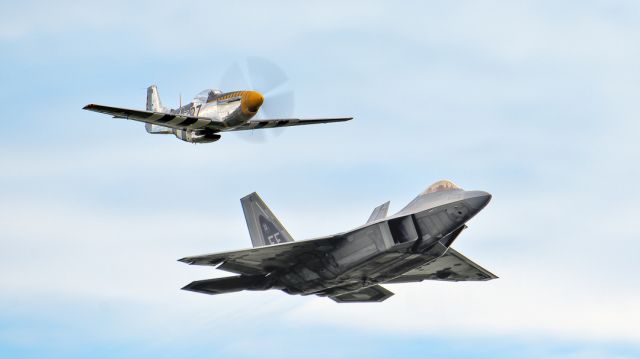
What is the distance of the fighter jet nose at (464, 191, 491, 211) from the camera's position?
5169cm

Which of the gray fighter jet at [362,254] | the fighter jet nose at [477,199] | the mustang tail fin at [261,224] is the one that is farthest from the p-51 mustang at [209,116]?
the fighter jet nose at [477,199]

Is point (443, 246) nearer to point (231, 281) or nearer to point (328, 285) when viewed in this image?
point (328, 285)

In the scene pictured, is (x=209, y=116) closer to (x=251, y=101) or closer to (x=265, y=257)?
(x=251, y=101)

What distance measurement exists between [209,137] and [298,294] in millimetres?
11659

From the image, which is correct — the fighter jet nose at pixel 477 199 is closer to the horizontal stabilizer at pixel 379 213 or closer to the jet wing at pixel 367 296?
the horizontal stabilizer at pixel 379 213

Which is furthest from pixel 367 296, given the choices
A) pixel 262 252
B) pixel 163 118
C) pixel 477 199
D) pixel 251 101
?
pixel 163 118

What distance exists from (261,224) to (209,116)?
669cm

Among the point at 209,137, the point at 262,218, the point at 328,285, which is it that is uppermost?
the point at 209,137

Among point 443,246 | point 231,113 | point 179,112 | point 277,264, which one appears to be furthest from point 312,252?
point 179,112

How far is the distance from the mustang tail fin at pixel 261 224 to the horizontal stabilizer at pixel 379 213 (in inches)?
299

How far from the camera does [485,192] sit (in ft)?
170

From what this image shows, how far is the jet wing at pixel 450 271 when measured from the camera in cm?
6072

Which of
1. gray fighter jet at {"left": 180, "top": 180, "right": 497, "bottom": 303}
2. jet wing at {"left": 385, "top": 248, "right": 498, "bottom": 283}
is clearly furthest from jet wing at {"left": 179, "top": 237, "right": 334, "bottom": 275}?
jet wing at {"left": 385, "top": 248, "right": 498, "bottom": 283}

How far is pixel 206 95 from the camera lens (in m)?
64.6
